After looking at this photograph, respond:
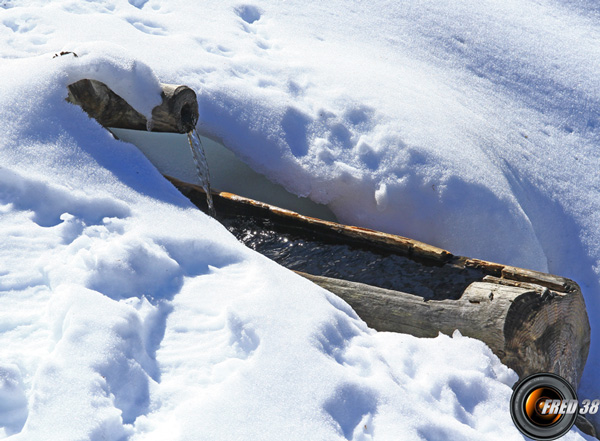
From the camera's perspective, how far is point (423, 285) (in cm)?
306

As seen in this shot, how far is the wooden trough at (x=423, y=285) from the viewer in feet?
8.36

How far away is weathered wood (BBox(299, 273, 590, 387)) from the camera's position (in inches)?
98.8

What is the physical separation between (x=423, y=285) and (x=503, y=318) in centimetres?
62

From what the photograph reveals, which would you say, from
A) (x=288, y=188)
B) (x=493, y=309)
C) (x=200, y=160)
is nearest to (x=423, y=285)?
(x=493, y=309)

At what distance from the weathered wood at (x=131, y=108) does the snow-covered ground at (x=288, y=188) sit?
0.07 meters

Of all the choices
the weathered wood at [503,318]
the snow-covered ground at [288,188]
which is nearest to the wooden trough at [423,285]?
the weathered wood at [503,318]

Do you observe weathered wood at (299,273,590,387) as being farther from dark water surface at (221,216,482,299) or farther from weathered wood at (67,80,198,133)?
weathered wood at (67,80,198,133)

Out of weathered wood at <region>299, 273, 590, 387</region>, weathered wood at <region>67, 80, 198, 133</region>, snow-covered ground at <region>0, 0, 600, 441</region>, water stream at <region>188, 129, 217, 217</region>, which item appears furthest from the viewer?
water stream at <region>188, 129, 217, 217</region>

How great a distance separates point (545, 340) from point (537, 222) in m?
1.29

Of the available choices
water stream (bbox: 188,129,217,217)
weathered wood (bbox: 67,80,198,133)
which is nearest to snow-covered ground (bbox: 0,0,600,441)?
weathered wood (bbox: 67,80,198,133)

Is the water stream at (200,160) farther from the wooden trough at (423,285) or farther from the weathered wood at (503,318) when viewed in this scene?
the weathered wood at (503,318)

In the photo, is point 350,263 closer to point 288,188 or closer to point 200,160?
point 288,188

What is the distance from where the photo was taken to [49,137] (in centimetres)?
281

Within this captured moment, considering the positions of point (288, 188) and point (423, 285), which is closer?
point (423, 285)
